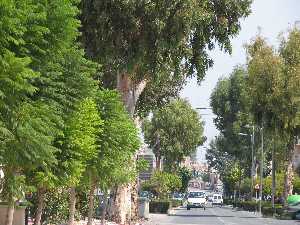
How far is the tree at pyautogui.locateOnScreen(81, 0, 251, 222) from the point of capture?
26141mm

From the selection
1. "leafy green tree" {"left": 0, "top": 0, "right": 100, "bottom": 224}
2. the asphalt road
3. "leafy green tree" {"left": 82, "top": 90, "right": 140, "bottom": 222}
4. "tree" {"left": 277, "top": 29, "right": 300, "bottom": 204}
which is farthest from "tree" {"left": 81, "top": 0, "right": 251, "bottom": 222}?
"tree" {"left": 277, "top": 29, "right": 300, "bottom": 204}

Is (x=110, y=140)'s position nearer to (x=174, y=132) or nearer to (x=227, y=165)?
(x=174, y=132)

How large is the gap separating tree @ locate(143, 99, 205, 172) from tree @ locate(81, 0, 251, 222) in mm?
43892

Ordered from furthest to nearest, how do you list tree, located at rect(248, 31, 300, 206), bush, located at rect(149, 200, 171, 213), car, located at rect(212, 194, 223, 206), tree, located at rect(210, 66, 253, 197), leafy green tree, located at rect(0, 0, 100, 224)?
car, located at rect(212, 194, 223, 206) → tree, located at rect(210, 66, 253, 197) → bush, located at rect(149, 200, 171, 213) → tree, located at rect(248, 31, 300, 206) → leafy green tree, located at rect(0, 0, 100, 224)

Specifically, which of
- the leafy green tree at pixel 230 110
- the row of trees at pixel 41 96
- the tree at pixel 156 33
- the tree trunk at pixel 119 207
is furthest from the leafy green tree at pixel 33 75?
the leafy green tree at pixel 230 110

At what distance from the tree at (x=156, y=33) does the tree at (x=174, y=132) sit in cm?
4389

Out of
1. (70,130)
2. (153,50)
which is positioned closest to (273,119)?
(153,50)

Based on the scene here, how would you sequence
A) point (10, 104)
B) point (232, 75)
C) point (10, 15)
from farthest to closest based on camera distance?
point (232, 75)
point (10, 104)
point (10, 15)

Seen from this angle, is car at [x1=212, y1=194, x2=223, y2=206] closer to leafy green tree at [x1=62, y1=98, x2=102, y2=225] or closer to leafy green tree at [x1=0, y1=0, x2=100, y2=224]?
leafy green tree at [x1=62, y1=98, x2=102, y2=225]

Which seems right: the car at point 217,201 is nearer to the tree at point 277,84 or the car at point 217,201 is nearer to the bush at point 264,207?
the bush at point 264,207

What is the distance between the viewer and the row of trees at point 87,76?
10883 mm

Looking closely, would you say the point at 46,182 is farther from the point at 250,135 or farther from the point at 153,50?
the point at 250,135

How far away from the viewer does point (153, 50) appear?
27297 millimetres

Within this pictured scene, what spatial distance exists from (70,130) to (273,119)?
3950cm
